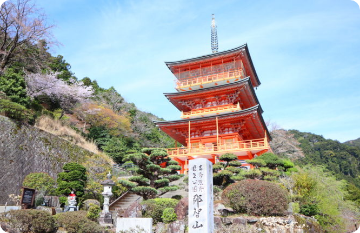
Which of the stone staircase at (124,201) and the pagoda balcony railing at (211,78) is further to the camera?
the pagoda balcony railing at (211,78)

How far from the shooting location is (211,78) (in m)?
24.5

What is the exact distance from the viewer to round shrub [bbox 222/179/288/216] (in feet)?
35.2

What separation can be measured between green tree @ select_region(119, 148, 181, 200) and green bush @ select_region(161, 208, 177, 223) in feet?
7.40

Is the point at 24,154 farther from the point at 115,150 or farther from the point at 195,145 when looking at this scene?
the point at 195,145

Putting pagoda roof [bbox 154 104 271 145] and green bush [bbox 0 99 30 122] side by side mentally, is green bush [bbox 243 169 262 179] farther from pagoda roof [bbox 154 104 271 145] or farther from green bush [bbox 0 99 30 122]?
green bush [bbox 0 99 30 122]

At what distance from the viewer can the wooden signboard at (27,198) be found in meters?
10.6

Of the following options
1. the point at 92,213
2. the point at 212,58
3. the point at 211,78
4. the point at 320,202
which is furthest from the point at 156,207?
the point at 212,58

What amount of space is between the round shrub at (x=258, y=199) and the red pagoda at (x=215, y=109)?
318 inches

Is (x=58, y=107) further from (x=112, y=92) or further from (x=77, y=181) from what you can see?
(x=77, y=181)

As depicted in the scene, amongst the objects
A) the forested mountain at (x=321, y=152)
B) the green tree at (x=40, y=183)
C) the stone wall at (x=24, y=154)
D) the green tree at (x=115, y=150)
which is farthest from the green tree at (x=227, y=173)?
the forested mountain at (x=321, y=152)

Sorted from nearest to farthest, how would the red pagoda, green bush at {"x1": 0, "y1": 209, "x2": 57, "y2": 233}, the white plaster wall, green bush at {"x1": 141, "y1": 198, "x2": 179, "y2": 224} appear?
green bush at {"x1": 0, "y1": 209, "x2": 57, "y2": 233}, the white plaster wall, green bush at {"x1": 141, "y1": 198, "x2": 179, "y2": 224}, the red pagoda

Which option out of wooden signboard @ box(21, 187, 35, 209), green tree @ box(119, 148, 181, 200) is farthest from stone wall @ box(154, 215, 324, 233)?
wooden signboard @ box(21, 187, 35, 209)

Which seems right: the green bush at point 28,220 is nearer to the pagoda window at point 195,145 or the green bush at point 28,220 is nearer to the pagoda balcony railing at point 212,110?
the pagoda window at point 195,145

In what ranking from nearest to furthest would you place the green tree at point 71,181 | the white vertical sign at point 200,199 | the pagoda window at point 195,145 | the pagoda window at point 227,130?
the white vertical sign at point 200,199 → the green tree at point 71,181 → the pagoda window at point 227,130 → the pagoda window at point 195,145
